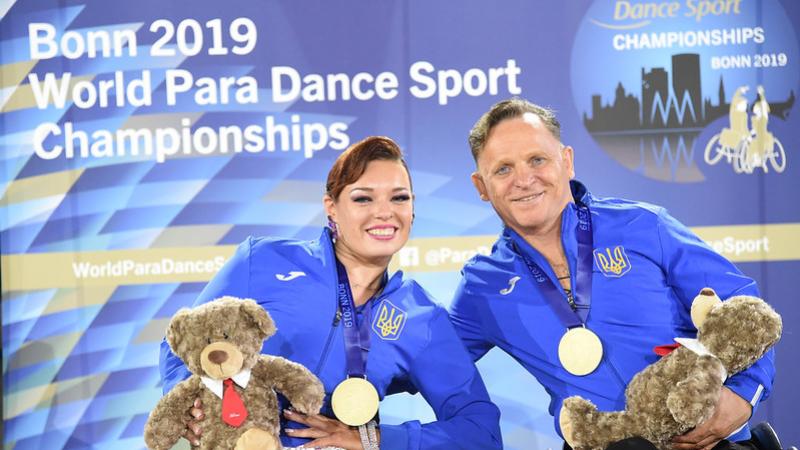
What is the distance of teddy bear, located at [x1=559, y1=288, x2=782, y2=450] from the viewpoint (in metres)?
2.06

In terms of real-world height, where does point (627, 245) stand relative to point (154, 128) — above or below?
below

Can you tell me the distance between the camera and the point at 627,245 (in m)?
2.54

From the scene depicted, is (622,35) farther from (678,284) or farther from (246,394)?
(246,394)

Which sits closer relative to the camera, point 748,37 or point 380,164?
point 380,164

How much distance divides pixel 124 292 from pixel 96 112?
2.67ft

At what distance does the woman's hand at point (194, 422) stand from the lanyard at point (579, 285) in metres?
1.04

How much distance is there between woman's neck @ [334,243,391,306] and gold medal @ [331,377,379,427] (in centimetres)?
33

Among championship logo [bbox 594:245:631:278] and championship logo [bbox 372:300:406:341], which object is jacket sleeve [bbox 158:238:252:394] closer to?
championship logo [bbox 372:300:406:341]

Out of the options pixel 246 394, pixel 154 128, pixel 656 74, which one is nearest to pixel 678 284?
pixel 246 394

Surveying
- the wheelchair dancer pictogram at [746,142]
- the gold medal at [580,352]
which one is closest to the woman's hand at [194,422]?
the gold medal at [580,352]

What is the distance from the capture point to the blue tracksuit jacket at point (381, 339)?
2.42 m

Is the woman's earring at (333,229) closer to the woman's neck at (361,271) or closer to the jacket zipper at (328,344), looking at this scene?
the woman's neck at (361,271)

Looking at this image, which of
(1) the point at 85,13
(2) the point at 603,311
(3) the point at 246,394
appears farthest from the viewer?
(1) the point at 85,13

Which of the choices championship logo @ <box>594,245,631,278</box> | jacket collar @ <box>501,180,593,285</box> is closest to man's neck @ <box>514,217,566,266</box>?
jacket collar @ <box>501,180,593,285</box>
